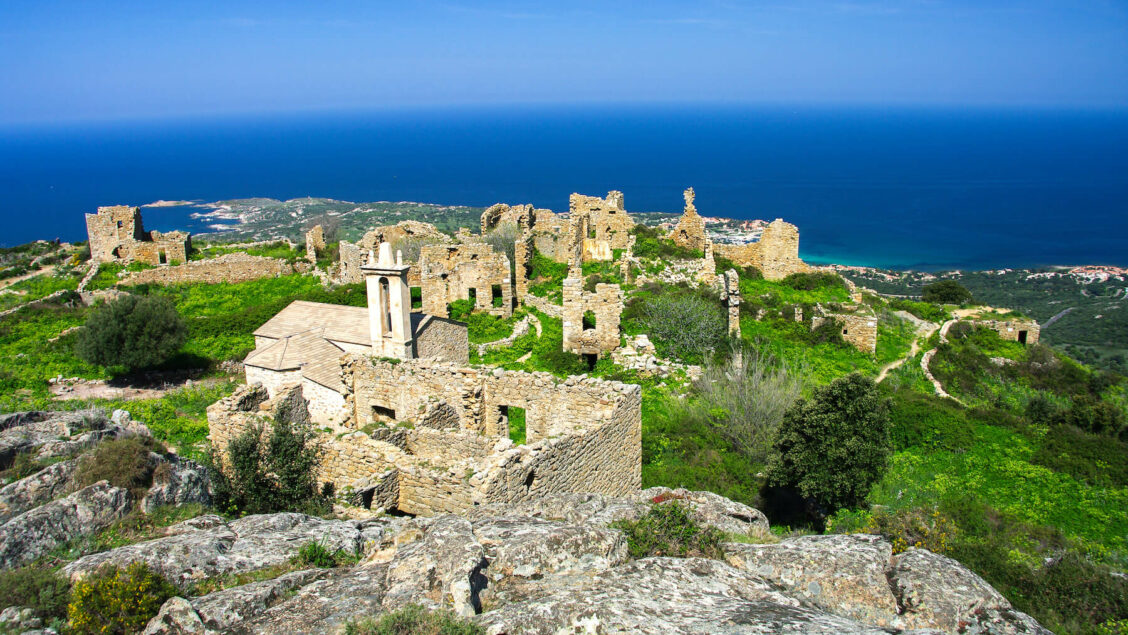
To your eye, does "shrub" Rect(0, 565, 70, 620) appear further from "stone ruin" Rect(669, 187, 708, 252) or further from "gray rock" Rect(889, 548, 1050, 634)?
"stone ruin" Rect(669, 187, 708, 252)

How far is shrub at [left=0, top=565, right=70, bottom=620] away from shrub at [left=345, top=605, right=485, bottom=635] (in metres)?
2.61

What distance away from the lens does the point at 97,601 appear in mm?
5496

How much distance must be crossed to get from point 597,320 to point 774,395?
6.02 meters

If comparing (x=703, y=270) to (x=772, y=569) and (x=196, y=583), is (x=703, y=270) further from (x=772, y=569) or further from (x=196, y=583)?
(x=196, y=583)

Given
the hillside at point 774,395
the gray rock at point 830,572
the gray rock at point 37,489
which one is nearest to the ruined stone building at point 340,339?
the hillside at point 774,395

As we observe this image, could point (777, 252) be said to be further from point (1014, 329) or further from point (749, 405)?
point (749, 405)

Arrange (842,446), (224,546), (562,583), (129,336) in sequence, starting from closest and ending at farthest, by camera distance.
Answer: (562,583) → (224,546) → (842,446) → (129,336)

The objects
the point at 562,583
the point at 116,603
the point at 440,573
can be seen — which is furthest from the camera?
the point at 562,583

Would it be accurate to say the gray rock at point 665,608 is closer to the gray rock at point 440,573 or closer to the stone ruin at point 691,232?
the gray rock at point 440,573

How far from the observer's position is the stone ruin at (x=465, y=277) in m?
24.7

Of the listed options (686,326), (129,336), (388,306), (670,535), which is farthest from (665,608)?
(129,336)

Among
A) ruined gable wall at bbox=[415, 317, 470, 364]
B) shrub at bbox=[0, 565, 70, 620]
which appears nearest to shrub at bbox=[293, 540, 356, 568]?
shrub at bbox=[0, 565, 70, 620]

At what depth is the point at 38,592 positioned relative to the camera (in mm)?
5809

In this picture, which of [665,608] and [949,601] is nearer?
[665,608]
